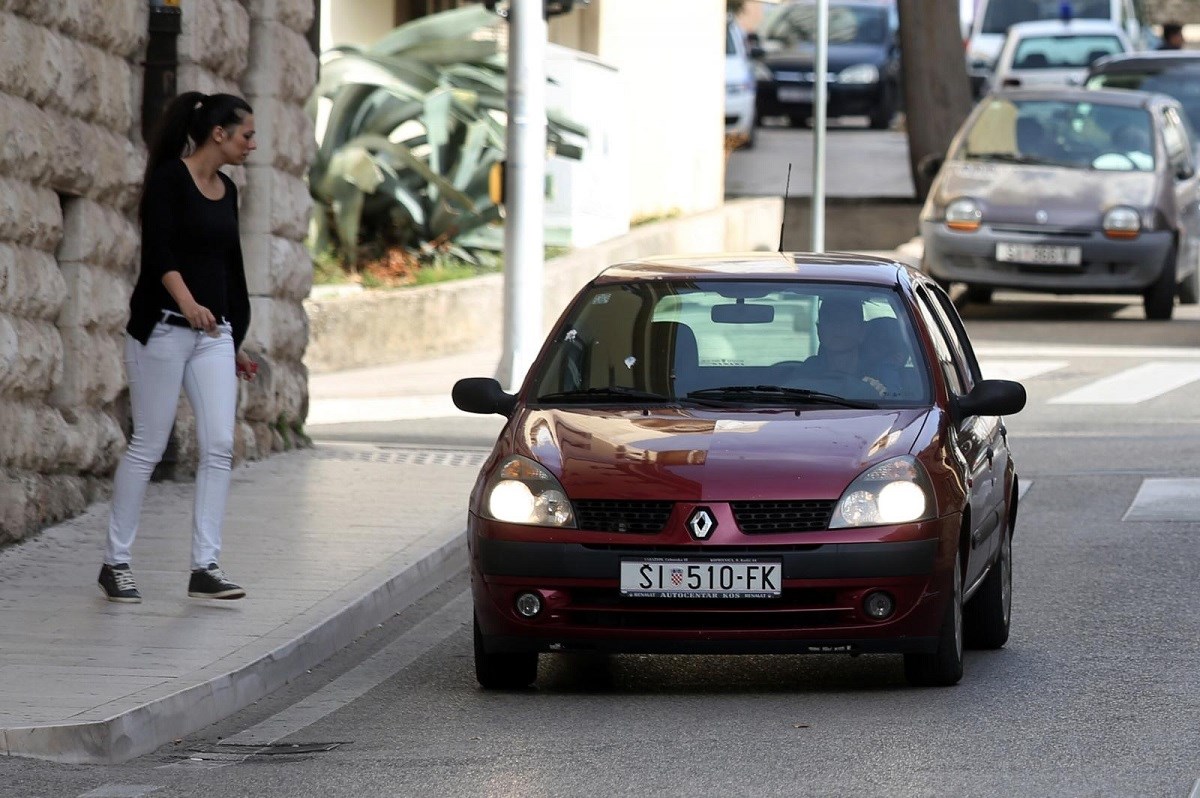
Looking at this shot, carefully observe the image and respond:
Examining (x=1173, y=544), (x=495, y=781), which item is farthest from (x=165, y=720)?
(x=1173, y=544)

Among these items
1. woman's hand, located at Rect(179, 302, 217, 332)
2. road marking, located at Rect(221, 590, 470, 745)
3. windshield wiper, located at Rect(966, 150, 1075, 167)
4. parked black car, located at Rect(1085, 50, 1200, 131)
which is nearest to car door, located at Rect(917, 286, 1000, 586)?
road marking, located at Rect(221, 590, 470, 745)

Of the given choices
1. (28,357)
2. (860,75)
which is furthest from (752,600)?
(860,75)

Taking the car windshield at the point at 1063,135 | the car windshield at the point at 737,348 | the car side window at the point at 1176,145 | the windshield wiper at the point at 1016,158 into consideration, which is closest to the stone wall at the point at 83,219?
the car windshield at the point at 737,348

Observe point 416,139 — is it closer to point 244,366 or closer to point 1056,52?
point 244,366

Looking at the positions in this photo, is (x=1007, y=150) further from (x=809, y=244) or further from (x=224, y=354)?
(x=224, y=354)

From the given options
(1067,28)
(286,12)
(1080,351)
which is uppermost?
(1067,28)

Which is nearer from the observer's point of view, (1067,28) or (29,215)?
(29,215)

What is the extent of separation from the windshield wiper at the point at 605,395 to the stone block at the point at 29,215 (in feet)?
9.80

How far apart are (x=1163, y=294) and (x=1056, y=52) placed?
18892mm

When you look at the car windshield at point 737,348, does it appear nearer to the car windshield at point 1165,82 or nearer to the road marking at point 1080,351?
the road marking at point 1080,351

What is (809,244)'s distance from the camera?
26.6 meters

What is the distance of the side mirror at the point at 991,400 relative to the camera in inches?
326

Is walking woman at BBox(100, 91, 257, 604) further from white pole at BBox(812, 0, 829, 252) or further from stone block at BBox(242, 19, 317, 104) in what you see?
white pole at BBox(812, 0, 829, 252)

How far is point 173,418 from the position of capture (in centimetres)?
915
